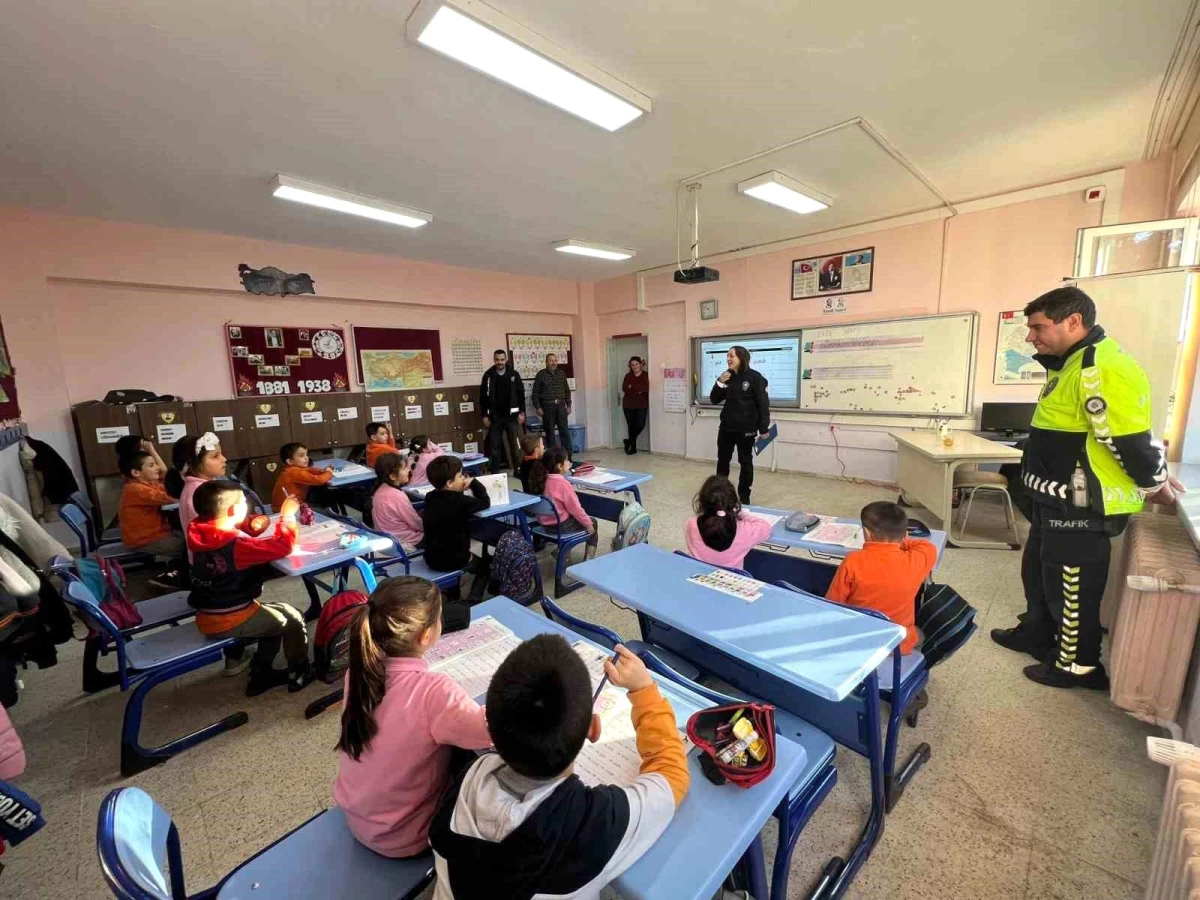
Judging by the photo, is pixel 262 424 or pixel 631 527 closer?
pixel 631 527

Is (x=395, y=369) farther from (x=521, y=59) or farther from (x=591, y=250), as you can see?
(x=521, y=59)

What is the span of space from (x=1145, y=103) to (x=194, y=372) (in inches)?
305

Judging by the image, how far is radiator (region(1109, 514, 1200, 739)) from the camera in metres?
1.69

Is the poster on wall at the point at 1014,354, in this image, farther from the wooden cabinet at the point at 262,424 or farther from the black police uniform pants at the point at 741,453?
the wooden cabinet at the point at 262,424

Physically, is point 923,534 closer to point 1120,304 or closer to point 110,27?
point 1120,304

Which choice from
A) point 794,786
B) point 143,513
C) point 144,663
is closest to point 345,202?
point 143,513

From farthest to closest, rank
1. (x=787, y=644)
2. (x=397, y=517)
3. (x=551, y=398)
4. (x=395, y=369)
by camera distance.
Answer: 1. (x=551, y=398)
2. (x=395, y=369)
3. (x=397, y=517)
4. (x=787, y=644)

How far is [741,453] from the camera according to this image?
15.7 feet

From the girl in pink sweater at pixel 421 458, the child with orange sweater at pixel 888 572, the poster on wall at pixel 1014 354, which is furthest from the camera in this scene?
the poster on wall at pixel 1014 354

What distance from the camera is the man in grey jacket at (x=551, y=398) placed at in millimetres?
7074

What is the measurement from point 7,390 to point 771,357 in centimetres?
724

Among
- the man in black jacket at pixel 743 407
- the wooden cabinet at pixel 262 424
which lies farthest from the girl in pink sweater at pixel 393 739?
the wooden cabinet at pixel 262 424

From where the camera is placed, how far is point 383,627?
39.6 inches

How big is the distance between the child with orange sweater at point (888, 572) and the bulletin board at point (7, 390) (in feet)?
18.4
